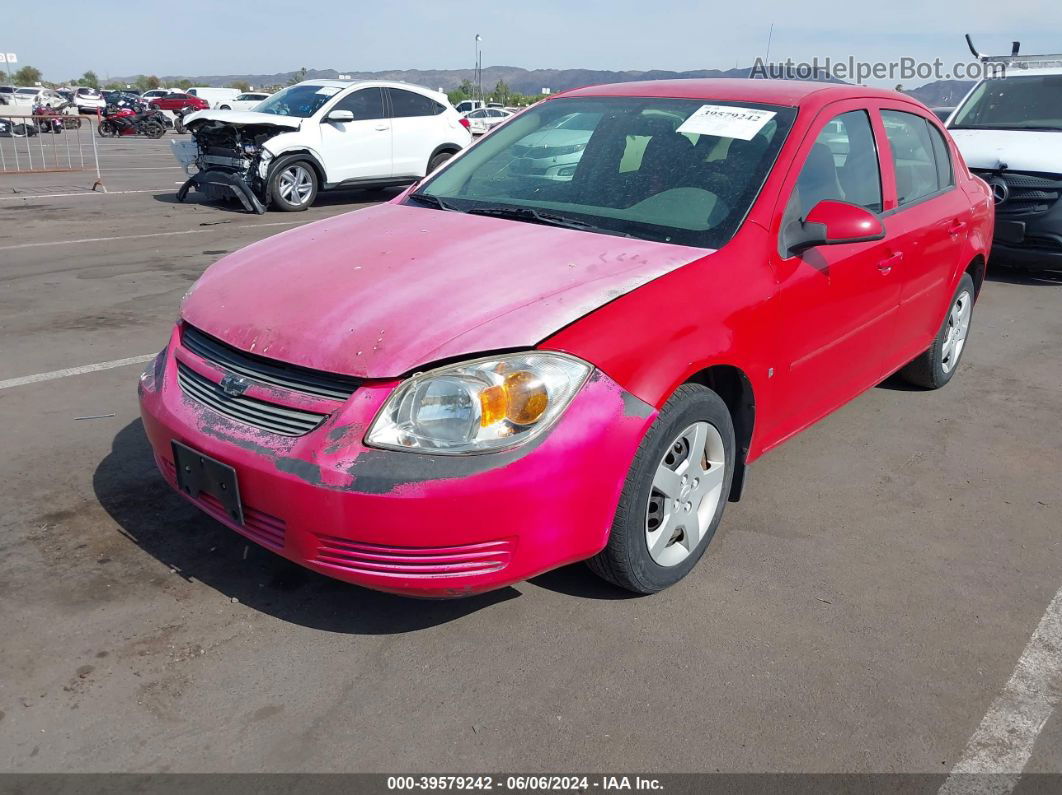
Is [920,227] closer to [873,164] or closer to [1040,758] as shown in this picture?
[873,164]

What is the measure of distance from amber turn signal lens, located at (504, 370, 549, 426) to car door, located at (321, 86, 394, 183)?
1070 cm

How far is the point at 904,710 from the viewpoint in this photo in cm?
255

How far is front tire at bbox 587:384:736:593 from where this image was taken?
2.72 metres

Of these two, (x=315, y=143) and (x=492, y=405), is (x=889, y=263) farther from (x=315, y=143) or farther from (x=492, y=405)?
(x=315, y=143)

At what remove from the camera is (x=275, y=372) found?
2662mm

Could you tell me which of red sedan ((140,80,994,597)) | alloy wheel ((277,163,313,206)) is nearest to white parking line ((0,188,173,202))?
alloy wheel ((277,163,313,206))

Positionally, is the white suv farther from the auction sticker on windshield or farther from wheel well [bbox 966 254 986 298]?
the auction sticker on windshield

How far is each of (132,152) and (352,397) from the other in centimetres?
2504

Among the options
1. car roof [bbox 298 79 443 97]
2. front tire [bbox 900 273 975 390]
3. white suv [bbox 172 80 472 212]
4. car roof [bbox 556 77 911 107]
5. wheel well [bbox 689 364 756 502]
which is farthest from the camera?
car roof [bbox 298 79 443 97]

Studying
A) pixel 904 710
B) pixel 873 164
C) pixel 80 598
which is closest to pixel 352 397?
pixel 80 598

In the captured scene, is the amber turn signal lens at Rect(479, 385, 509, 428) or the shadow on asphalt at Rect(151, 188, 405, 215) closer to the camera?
the amber turn signal lens at Rect(479, 385, 509, 428)

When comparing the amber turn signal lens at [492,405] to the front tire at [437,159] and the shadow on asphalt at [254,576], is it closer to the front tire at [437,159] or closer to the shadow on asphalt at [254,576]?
the shadow on asphalt at [254,576]

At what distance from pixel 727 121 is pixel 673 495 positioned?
5.18 ft

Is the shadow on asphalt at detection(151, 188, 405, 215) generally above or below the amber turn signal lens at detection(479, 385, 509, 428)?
below
